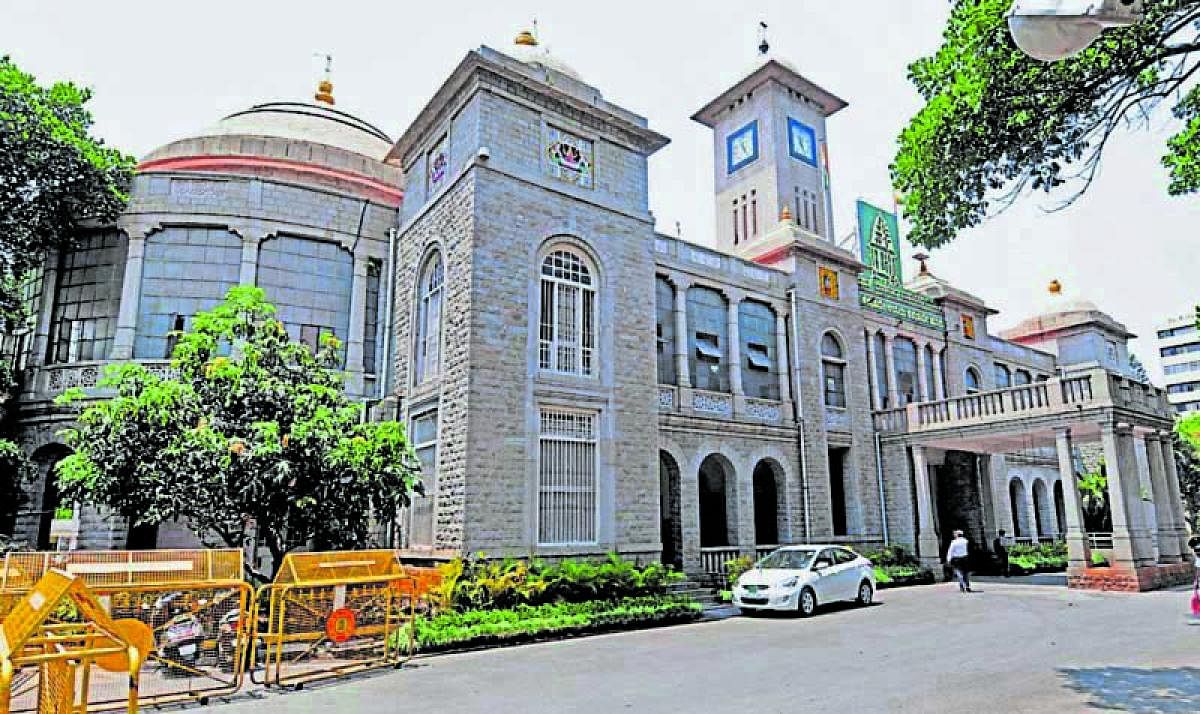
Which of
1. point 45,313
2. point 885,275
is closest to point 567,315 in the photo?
point 45,313

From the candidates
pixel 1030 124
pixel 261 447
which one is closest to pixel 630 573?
pixel 261 447

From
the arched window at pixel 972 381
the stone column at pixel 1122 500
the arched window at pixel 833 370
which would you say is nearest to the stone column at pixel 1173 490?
the stone column at pixel 1122 500

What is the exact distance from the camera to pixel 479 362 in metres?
14.5

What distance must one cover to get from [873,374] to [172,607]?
68.4 ft

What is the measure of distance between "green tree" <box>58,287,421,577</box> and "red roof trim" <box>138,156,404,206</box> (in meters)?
7.78

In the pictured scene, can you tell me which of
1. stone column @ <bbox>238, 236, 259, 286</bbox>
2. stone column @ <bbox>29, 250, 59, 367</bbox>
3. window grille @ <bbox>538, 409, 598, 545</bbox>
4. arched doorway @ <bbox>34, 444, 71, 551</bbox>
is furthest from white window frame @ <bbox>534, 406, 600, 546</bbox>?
stone column @ <bbox>29, 250, 59, 367</bbox>

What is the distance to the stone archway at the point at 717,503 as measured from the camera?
19844 mm

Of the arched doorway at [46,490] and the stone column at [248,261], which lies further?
the stone column at [248,261]

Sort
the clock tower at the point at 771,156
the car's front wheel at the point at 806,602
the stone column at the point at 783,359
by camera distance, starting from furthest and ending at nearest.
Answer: the clock tower at the point at 771,156
the stone column at the point at 783,359
the car's front wheel at the point at 806,602

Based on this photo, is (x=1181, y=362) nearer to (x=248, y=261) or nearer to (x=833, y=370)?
(x=833, y=370)

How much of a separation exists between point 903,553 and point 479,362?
1414 centimetres

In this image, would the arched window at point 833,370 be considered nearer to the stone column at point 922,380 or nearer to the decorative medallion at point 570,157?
the stone column at point 922,380

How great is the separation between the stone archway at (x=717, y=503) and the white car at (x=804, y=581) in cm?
384

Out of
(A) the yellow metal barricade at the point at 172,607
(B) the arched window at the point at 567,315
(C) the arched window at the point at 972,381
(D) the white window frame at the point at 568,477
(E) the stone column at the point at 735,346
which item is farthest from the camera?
(C) the arched window at the point at 972,381
